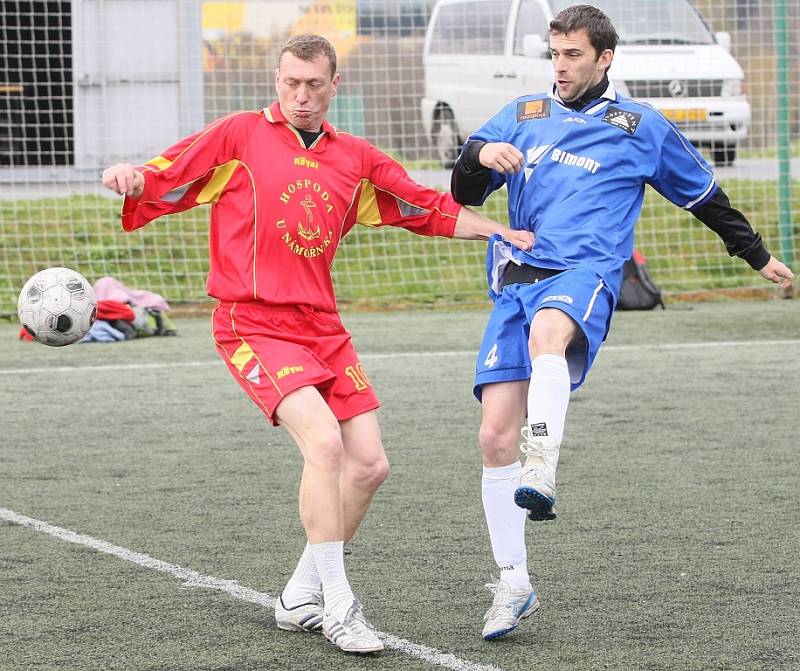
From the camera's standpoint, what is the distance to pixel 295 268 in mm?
4230

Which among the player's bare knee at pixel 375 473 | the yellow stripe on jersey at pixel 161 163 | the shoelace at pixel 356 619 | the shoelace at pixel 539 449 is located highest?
the yellow stripe on jersey at pixel 161 163

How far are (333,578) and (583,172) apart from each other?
1470mm

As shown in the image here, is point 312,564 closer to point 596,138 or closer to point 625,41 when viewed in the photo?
point 596,138

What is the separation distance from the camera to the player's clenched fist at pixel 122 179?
4117 mm

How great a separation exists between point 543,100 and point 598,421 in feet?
11.7

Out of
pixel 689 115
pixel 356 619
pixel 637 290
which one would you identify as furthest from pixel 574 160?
pixel 689 115

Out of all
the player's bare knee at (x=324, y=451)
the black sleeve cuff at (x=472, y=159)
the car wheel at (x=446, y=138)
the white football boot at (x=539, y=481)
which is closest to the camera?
the white football boot at (x=539, y=481)

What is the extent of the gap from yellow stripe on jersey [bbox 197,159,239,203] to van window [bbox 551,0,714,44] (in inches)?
414

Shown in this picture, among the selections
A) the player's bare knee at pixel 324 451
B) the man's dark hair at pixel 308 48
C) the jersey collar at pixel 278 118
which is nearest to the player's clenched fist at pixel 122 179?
the jersey collar at pixel 278 118

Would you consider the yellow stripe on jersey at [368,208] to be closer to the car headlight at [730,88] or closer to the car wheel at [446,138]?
the car wheel at [446,138]

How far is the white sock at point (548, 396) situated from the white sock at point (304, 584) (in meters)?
0.82

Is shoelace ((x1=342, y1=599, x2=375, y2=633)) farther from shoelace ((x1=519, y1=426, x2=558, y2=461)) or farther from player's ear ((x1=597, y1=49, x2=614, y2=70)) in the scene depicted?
player's ear ((x1=597, y1=49, x2=614, y2=70))

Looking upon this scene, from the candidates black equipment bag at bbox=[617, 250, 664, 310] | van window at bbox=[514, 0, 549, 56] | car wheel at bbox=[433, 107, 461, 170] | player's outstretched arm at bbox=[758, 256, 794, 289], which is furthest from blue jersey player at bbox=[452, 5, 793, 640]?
van window at bbox=[514, 0, 549, 56]

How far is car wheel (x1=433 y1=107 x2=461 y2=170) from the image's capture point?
14.5 metres
